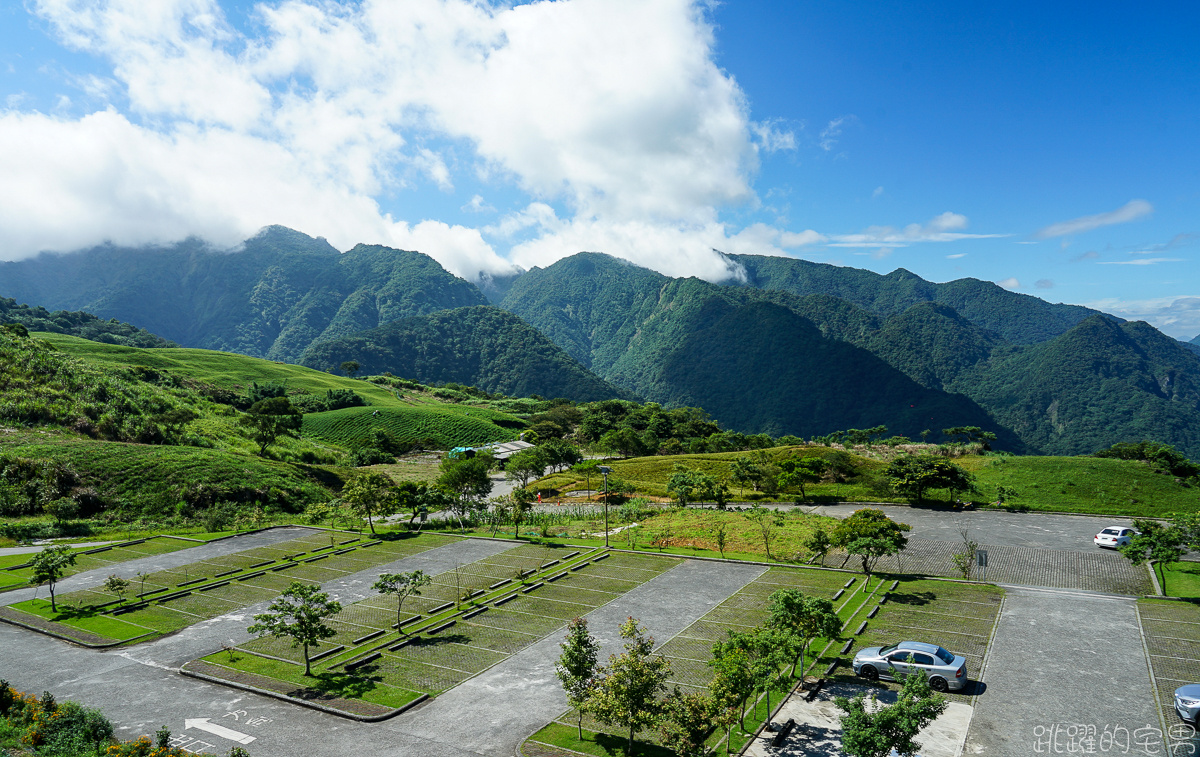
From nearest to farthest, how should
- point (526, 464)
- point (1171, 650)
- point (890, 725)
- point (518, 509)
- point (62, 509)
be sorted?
point (890, 725) < point (1171, 650) < point (518, 509) < point (62, 509) < point (526, 464)

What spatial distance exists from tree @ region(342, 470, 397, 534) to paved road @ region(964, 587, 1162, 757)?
4019 cm

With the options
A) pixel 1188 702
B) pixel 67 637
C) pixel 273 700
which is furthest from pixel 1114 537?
pixel 67 637

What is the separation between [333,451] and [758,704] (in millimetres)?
96942

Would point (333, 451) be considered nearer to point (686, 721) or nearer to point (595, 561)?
point (595, 561)

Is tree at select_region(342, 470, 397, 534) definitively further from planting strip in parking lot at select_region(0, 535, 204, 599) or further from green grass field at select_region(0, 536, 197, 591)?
green grass field at select_region(0, 536, 197, 591)

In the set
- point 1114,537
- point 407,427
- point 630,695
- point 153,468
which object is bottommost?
point 1114,537

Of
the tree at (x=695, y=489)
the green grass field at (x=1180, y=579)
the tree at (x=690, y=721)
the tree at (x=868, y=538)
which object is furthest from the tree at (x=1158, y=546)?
the tree at (x=695, y=489)

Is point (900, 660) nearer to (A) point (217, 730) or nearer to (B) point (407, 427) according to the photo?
(A) point (217, 730)

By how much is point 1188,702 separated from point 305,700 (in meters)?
28.8

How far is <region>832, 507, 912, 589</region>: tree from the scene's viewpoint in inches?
1288

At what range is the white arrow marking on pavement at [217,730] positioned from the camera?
1923 centimetres

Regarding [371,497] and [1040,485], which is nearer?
[371,497]

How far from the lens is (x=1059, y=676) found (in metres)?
21.7

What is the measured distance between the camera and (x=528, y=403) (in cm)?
19600
